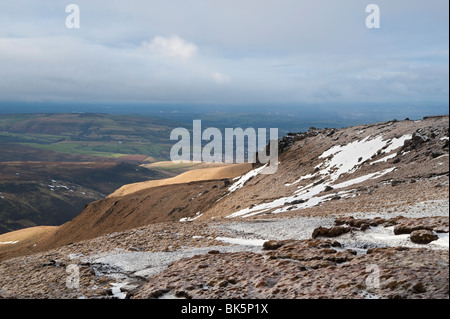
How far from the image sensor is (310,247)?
36.7ft

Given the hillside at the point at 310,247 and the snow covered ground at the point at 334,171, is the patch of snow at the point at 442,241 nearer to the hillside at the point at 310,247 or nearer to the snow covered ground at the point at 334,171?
the hillside at the point at 310,247

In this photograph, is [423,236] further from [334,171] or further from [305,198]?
[334,171]

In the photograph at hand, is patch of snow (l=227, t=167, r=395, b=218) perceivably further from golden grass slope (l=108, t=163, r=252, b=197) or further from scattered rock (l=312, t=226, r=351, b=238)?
golden grass slope (l=108, t=163, r=252, b=197)

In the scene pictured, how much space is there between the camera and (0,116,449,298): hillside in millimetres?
8352

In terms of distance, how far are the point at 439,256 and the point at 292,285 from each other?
126 inches

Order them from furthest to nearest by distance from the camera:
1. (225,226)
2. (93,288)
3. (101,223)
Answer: (101,223) → (225,226) → (93,288)

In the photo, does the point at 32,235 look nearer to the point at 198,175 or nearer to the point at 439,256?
the point at 198,175

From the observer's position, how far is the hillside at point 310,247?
27.4 feet

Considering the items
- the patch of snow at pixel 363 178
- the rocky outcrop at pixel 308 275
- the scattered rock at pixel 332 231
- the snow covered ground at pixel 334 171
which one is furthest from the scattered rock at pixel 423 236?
the patch of snow at pixel 363 178

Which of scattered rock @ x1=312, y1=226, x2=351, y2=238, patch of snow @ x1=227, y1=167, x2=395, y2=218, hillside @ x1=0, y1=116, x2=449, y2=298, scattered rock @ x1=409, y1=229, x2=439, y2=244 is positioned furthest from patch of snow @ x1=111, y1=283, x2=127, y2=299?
patch of snow @ x1=227, y1=167, x2=395, y2=218

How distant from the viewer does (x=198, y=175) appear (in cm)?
7588

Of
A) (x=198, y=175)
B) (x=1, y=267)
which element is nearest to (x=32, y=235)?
(x=198, y=175)

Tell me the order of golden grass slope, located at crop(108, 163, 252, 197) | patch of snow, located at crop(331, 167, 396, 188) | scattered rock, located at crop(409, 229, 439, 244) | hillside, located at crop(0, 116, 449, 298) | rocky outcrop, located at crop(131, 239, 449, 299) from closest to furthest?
rocky outcrop, located at crop(131, 239, 449, 299) < hillside, located at crop(0, 116, 449, 298) < scattered rock, located at crop(409, 229, 439, 244) < patch of snow, located at crop(331, 167, 396, 188) < golden grass slope, located at crop(108, 163, 252, 197)

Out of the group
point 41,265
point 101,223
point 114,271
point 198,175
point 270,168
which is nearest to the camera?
point 114,271
